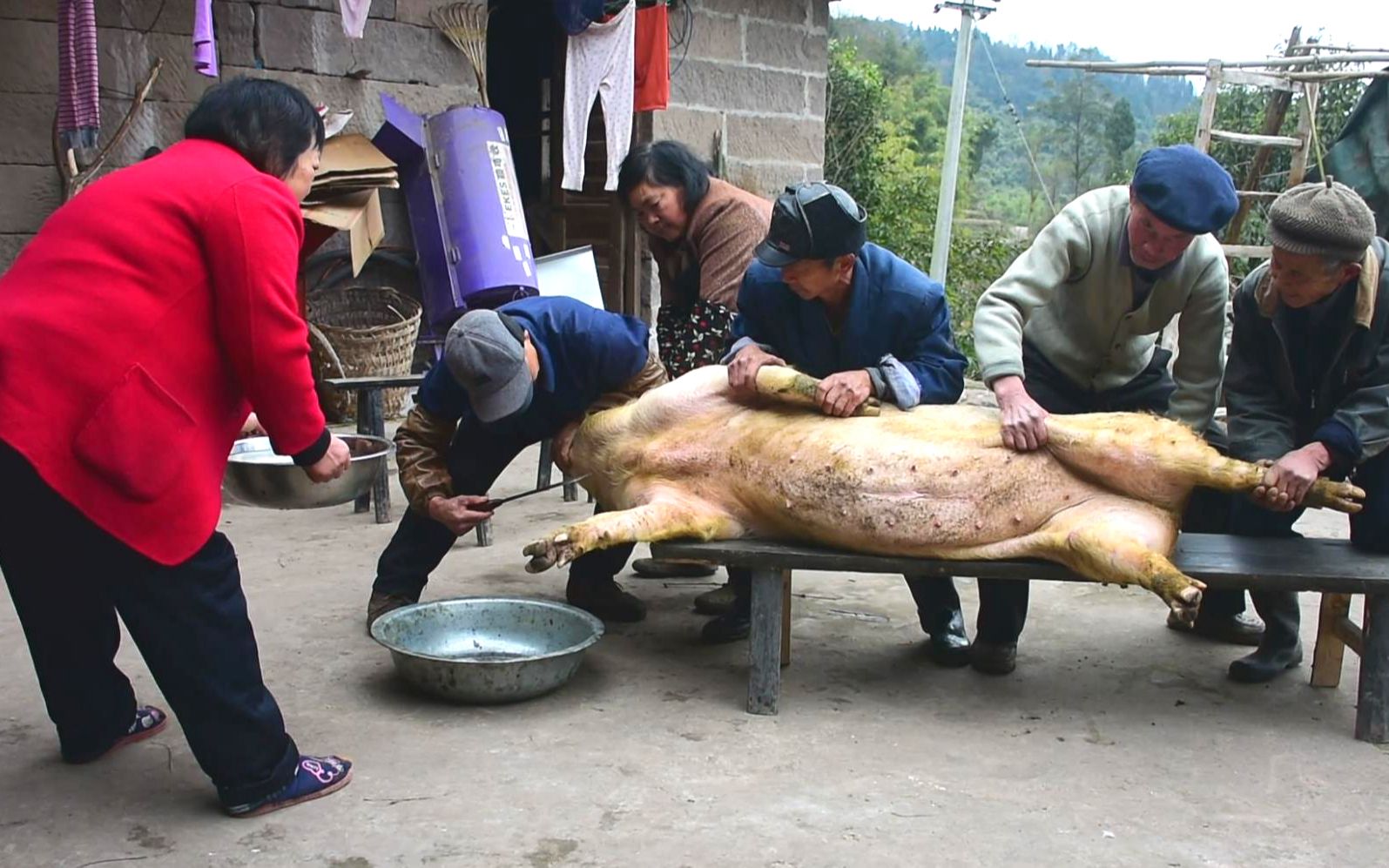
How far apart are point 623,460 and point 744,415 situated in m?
0.40

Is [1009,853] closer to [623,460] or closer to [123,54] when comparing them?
[623,460]

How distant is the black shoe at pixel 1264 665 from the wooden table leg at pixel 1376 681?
42 cm

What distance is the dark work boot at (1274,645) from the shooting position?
3.57m

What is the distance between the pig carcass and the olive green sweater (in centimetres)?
30

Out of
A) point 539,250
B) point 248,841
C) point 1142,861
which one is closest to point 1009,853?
point 1142,861

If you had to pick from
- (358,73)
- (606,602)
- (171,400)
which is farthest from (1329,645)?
(358,73)

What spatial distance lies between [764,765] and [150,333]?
5.57 ft

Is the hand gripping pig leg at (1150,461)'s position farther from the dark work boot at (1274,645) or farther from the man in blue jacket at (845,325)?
the dark work boot at (1274,645)

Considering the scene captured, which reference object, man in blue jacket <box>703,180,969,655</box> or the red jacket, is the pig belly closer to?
man in blue jacket <box>703,180,969,655</box>

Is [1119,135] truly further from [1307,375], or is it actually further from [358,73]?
[1307,375]

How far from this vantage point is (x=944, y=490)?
318cm

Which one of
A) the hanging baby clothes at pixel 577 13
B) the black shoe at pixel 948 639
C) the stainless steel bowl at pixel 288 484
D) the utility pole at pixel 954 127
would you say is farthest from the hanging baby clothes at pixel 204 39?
the utility pole at pixel 954 127

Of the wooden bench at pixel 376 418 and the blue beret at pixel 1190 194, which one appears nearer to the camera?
the blue beret at pixel 1190 194

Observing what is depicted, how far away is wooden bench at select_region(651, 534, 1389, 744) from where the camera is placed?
3.02m
